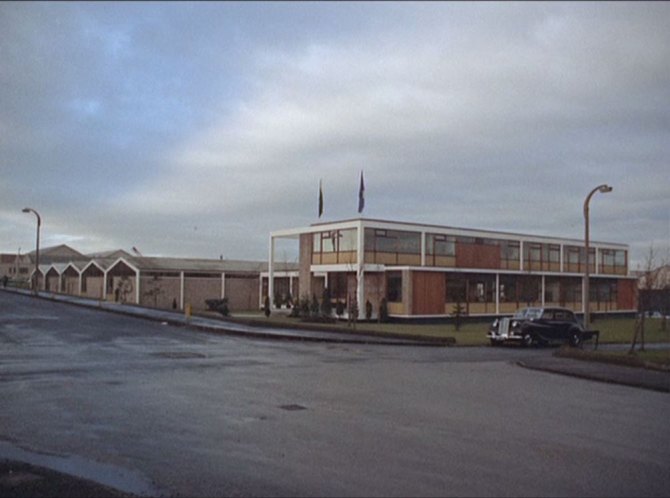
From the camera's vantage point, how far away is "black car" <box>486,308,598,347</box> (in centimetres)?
2816

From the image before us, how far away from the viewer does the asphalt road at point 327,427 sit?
7.16 metres

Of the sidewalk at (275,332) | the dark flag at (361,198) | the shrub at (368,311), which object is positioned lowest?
the sidewalk at (275,332)

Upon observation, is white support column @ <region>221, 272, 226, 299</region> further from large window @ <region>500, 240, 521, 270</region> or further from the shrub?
large window @ <region>500, 240, 521, 270</region>

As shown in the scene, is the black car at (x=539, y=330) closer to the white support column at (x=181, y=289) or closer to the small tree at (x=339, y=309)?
the small tree at (x=339, y=309)

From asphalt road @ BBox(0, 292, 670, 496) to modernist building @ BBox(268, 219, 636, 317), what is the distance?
24039mm

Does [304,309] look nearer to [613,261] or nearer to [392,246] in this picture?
[392,246]

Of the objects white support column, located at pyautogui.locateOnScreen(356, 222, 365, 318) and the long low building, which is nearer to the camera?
white support column, located at pyautogui.locateOnScreen(356, 222, 365, 318)

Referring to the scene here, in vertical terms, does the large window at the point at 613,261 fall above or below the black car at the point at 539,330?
above

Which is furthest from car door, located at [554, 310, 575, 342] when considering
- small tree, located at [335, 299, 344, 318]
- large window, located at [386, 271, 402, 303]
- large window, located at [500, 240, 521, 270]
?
large window, located at [500, 240, 521, 270]

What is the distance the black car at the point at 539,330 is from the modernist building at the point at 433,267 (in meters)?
11.3

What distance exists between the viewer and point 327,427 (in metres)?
9.80

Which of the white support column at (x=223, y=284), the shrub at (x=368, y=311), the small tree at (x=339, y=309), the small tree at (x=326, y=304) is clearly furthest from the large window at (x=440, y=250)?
the white support column at (x=223, y=284)

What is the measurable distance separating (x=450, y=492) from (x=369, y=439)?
2.42 meters

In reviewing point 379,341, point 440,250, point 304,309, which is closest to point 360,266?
point 304,309
